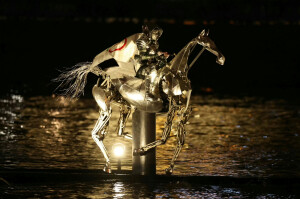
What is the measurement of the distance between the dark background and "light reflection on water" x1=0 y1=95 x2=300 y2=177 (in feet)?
9.33

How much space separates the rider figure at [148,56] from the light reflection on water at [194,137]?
1067 millimetres

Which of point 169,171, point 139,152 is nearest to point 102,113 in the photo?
point 139,152

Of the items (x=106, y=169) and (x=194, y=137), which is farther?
(x=194, y=137)

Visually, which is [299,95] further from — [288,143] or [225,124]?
[288,143]

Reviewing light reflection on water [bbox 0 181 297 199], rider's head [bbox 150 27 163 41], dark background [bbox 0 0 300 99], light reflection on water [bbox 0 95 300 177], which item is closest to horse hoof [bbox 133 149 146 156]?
light reflection on water [bbox 0 181 297 199]

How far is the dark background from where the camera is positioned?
91.0 ft

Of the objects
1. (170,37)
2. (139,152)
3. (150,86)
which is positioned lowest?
(139,152)

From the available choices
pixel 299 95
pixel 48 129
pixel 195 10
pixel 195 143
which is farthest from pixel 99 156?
pixel 195 10

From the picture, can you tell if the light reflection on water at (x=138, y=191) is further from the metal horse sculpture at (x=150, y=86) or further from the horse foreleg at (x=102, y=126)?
the horse foreleg at (x=102, y=126)

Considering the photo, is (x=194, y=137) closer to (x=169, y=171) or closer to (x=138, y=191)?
(x=169, y=171)

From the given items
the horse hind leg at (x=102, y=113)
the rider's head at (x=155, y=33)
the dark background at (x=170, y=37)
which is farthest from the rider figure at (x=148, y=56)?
the dark background at (x=170, y=37)

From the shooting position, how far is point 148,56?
11773mm

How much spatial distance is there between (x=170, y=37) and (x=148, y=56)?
20.2m

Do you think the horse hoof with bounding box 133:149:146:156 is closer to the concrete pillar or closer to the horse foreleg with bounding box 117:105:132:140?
the concrete pillar
